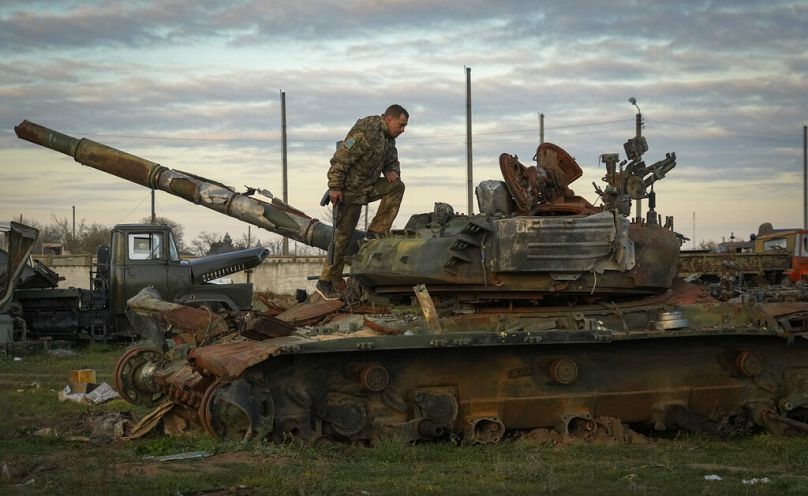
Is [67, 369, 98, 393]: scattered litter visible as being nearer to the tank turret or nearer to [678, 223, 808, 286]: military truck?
the tank turret

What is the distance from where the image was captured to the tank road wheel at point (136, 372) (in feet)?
43.3

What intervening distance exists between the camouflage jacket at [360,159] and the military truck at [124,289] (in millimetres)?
12227

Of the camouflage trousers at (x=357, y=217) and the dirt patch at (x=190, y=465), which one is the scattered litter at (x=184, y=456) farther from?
the camouflage trousers at (x=357, y=217)

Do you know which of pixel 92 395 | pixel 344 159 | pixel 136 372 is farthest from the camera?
pixel 92 395

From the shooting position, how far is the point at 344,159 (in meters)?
12.4

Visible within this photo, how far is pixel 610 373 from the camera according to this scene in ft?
40.1

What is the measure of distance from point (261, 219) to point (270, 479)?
21.4ft

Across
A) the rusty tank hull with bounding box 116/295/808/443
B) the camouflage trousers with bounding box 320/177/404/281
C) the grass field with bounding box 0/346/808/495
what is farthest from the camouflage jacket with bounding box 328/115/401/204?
the grass field with bounding box 0/346/808/495

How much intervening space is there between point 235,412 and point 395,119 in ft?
12.8

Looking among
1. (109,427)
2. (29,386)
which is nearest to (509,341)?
(109,427)

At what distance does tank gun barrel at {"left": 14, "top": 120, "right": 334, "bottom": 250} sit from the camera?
47.8ft

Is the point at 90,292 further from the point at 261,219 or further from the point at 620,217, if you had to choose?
the point at 620,217

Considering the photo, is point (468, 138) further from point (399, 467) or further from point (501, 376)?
point (399, 467)

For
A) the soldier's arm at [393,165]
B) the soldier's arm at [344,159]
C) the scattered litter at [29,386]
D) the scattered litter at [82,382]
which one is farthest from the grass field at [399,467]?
the scattered litter at [29,386]
